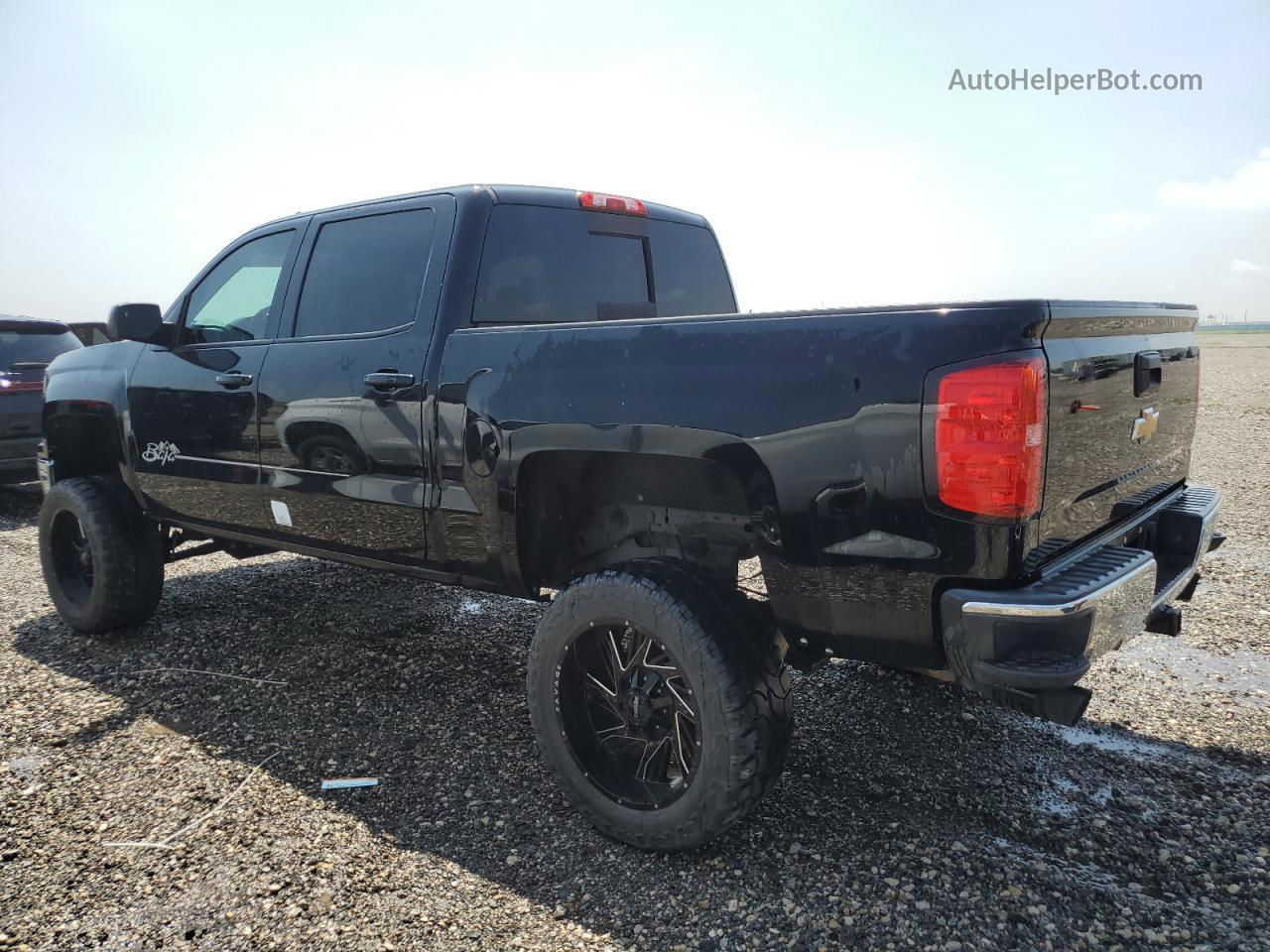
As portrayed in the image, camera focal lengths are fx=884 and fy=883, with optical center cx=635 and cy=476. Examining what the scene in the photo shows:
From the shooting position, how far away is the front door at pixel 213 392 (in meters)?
3.85

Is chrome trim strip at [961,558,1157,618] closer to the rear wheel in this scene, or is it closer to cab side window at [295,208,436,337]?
cab side window at [295,208,436,337]

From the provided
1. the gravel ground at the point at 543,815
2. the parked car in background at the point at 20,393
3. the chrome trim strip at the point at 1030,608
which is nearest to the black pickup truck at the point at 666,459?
the chrome trim strip at the point at 1030,608

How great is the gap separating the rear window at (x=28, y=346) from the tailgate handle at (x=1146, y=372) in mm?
8531

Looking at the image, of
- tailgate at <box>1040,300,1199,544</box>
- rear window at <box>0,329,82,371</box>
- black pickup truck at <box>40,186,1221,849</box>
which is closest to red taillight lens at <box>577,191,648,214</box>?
black pickup truck at <box>40,186,1221,849</box>

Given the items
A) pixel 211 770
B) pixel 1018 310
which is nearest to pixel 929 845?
pixel 1018 310

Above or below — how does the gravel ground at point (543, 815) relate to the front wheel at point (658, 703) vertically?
below

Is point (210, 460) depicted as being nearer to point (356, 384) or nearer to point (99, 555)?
point (99, 555)

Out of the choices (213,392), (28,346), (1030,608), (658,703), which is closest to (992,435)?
(1030,608)

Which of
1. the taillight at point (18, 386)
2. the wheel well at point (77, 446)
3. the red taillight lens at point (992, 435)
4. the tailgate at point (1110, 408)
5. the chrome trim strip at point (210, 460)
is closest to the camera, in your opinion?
the red taillight lens at point (992, 435)

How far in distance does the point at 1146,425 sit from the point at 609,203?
2.24 meters

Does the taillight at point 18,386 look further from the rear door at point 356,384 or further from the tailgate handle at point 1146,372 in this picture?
the tailgate handle at point 1146,372

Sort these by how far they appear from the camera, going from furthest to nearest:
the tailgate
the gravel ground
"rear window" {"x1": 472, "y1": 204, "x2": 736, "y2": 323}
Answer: "rear window" {"x1": 472, "y1": 204, "x2": 736, "y2": 323}, the gravel ground, the tailgate

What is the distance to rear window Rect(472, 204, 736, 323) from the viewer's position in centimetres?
334

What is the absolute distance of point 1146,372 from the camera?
2.61 meters
